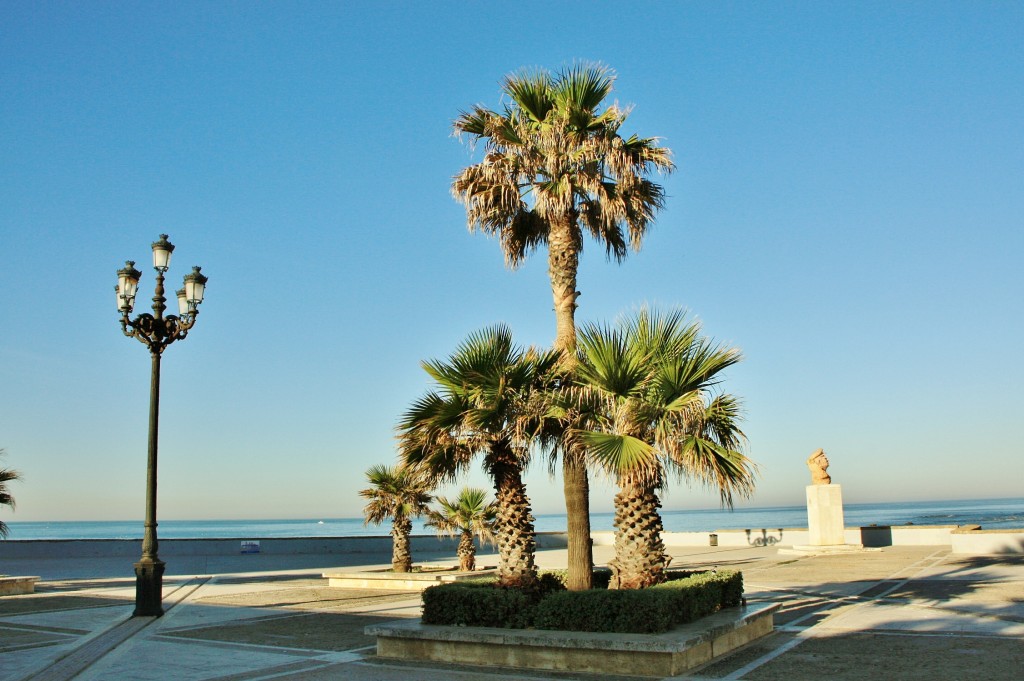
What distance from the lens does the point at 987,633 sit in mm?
11844

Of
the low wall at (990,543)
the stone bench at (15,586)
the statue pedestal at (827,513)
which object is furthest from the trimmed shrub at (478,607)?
the statue pedestal at (827,513)

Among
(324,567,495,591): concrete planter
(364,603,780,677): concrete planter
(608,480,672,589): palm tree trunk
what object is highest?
(608,480,672,589): palm tree trunk

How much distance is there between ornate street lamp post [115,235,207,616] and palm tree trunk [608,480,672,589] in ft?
28.4

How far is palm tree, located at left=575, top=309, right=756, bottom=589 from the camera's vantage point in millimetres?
11328

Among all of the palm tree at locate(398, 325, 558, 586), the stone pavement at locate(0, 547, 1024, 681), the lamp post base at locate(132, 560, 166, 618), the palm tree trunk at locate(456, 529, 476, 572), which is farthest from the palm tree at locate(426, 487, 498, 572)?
the palm tree at locate(398, 325, 558, 586)

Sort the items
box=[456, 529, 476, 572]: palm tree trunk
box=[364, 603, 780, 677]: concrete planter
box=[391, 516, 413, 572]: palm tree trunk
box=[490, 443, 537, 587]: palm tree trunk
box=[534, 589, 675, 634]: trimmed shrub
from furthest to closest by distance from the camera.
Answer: box=[456, 529, 476, 572]: palm tree trunk → box=[391, 516, 413, 572]: palm tree trunk → box=[490, 443, 537, 587]: palm tree trunk → box=[534, 589, 675, 634]: trimmed shrub → box=[364, 603, 780, 677]: concrete planter

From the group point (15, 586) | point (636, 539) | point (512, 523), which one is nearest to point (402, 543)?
point (15, 586)

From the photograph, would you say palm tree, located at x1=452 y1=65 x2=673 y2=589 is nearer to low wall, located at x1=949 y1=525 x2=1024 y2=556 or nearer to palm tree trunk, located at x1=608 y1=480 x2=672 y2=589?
palm tree trunk, located at x1=608 y1=480 x2=672 y2=589

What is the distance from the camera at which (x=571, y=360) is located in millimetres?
12695

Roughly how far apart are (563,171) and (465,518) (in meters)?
11.9

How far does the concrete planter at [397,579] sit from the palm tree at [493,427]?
836 cm

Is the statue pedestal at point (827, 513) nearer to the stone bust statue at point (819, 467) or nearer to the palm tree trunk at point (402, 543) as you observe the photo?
the stone bust statue at point (819, 467)

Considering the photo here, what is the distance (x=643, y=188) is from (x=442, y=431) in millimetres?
5327

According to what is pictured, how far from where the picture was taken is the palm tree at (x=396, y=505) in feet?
71.1
